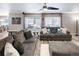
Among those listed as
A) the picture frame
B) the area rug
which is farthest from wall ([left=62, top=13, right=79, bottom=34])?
the area rug

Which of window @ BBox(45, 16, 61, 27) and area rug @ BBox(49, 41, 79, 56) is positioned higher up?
window @ BBox(45, 16, 61, 27)

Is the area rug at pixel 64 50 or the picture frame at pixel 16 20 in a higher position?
the picture frame at pixel 16 20

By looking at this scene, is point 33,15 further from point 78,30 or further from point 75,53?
point 75,53

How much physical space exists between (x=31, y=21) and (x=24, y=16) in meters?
0.80

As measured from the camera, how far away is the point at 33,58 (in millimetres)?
974

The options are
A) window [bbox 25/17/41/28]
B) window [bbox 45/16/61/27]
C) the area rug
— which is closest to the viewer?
the area rug

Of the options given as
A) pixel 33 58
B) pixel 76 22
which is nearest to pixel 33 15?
pixel 76 22

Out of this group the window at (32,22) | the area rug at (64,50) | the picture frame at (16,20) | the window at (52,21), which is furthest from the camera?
the window at (32,22)

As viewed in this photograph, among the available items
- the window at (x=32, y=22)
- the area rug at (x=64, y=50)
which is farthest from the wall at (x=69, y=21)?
the area rug at (x=64, y=50)

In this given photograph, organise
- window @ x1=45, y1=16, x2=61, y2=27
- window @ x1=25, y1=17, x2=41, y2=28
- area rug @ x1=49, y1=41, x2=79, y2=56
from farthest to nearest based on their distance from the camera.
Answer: window @ x1=25, y1=17, x2=41, y2=28, window @ x1=45, y1=16, x2=61, y2=27, area rug @ x1=49, y1=41, x2=79, y2=56

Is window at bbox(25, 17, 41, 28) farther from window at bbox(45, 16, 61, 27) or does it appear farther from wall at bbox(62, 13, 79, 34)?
wall at bbox(62, 13, 79, 34)

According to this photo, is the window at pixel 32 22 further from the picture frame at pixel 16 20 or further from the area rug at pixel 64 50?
A: the area rug at pixel 64 50

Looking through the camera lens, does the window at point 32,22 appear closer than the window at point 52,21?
No

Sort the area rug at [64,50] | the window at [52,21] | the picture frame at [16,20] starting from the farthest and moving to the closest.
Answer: the window at [52,21] → the picture frame at [16,20] → the area rug at [64,50]
